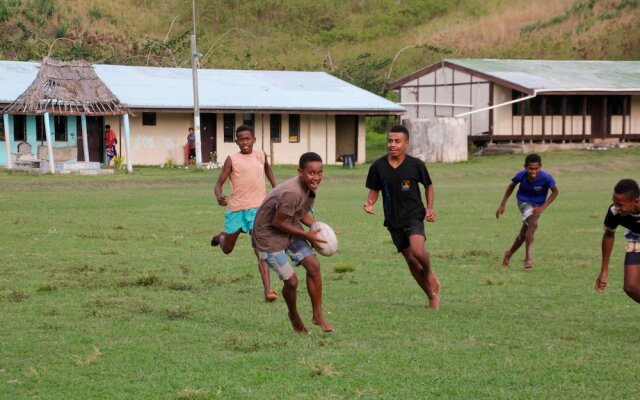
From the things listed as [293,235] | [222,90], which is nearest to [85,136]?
[222,90]

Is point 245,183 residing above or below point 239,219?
above

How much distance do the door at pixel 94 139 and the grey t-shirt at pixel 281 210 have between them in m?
32.1

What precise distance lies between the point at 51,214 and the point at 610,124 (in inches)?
1383

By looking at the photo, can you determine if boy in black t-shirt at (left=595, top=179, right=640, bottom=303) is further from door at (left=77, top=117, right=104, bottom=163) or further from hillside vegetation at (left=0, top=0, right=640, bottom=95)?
hillside vegetation at (left=0, top=0, right=640, bottom=95)

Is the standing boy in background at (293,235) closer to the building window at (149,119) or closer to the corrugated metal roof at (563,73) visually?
the building window at (149,119)

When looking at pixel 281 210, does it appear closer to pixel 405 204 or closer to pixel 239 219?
pixel 405 204

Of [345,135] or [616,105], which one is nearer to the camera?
[345,135]

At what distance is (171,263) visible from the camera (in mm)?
13789

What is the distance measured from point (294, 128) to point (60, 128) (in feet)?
32.7

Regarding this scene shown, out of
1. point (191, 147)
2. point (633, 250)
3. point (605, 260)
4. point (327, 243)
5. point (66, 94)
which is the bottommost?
point (605, 260)

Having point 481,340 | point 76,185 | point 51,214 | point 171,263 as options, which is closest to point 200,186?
point 76,185

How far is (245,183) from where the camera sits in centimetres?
1163

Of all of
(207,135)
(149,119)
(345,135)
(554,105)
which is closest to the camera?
(149,119)

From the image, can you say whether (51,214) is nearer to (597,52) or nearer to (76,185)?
(76,185)
